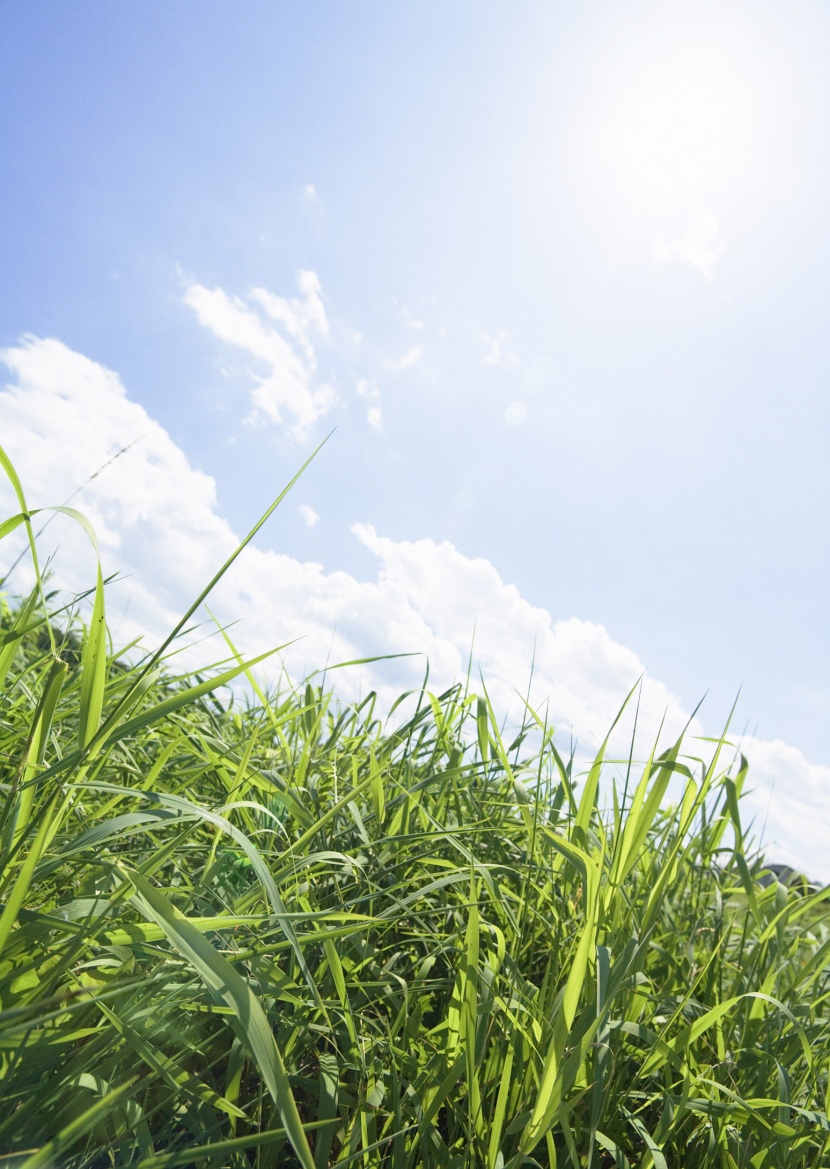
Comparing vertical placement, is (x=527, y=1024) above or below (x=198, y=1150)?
above

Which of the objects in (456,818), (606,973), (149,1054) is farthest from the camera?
(456,818)

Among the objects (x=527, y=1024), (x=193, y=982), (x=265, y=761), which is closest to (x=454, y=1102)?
(x=527, y=1024)

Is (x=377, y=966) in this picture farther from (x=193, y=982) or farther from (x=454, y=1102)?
(x=193, y=982)

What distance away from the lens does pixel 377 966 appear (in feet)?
4.24

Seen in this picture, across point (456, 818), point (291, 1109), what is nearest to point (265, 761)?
point (456, 818)

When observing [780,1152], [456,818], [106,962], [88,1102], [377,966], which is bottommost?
[88,1102]

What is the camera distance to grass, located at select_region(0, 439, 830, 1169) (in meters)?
0.86

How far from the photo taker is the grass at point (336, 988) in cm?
86

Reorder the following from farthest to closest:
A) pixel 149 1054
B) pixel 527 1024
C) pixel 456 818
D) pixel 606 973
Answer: pixel 456 818 → pixel 527 1024 → pixel 606 973 → pixel 149 1054

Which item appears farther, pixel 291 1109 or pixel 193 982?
pixel 193 982

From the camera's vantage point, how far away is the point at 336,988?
1164mm

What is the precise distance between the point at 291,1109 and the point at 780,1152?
3.28ft

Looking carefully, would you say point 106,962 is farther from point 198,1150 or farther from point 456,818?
point 456,818

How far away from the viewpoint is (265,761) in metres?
1.91
